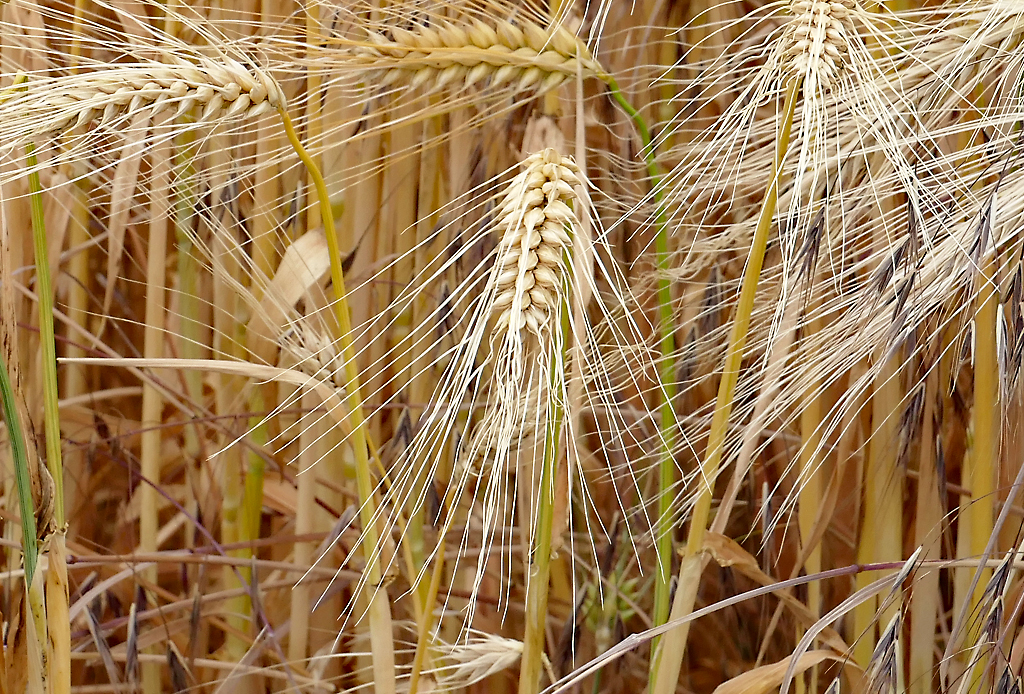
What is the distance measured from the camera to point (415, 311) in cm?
86

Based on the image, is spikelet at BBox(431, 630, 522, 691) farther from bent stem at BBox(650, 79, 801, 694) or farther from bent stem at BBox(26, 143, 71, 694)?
bent stem at BBox(26, 143, 71, 694)

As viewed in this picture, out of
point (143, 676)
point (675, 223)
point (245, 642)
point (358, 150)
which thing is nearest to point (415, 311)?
point (358, 150)

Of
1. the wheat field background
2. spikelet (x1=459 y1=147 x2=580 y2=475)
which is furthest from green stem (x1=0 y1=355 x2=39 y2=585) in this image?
spikelet (x1=459 y1=147 x2=580 y2=475)

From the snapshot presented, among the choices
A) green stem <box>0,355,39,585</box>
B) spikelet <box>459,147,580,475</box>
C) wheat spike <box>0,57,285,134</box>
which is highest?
wheat spike <box>0,57,285,134</box>

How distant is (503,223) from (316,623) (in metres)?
0.59

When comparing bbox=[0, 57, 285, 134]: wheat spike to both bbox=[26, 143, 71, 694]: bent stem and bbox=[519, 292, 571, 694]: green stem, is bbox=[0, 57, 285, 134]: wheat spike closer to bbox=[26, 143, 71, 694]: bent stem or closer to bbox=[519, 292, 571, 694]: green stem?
Result: bbox=[26, 143, 71, 694]: bent stem

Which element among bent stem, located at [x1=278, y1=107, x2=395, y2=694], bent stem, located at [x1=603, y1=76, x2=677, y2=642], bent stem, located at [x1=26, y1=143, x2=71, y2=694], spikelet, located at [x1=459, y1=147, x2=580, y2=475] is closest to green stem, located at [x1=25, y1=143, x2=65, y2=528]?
bent stem, located at [x1=26, y1=143, x2=71, y2=694]

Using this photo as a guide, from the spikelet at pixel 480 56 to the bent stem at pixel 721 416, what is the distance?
0.15 m

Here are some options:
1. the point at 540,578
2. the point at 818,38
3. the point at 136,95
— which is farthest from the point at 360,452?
the point at 818,38

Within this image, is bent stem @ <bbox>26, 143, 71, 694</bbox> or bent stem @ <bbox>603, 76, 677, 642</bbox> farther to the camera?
bent stem @ <bbox>603, 76, 677, 642</bbox>

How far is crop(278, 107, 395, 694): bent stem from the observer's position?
507 millimetres

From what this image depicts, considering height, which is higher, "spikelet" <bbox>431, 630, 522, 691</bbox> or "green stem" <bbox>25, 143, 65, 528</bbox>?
"green stem" <bbox>25, 143, 65, 528</bbox>

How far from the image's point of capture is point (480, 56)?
61 centimetres

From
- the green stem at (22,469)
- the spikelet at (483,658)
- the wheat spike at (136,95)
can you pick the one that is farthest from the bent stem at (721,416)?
the green stem at (22,469)
